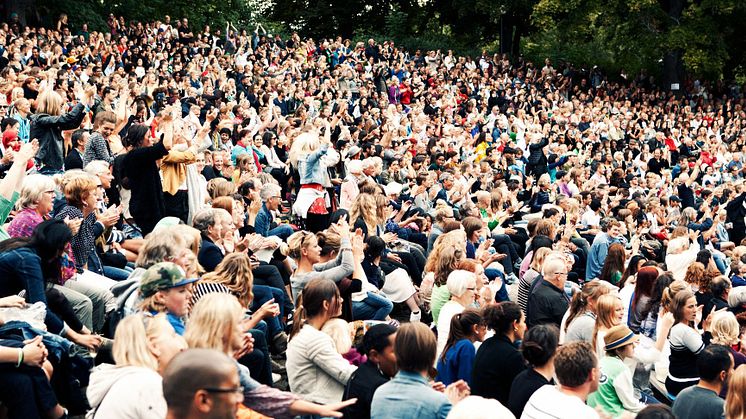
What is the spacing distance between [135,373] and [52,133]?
20.1 feet

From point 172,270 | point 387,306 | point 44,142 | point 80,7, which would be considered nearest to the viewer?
point 172,270

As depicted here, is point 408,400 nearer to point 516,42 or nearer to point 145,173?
point 145,173

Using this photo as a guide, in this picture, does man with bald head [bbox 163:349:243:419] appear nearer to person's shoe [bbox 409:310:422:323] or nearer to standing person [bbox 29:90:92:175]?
person's shoe [bbox 409:310:422:323]

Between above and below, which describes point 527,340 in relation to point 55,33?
below

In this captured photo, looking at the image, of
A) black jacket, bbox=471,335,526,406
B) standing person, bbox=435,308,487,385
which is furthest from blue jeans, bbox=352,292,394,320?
black jacket, bbox=471,335,526,406

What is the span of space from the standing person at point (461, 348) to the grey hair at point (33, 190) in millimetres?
3064

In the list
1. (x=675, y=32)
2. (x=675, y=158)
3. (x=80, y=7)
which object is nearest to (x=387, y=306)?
(x=675, y=158)

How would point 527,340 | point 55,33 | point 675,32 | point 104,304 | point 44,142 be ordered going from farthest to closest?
point 675,32
point 55,33
point 44,142
point 104,304
point 527,340

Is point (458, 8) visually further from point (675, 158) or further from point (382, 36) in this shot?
point (675, 158)

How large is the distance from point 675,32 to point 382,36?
1154 cm

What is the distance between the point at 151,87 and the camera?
16.8 m

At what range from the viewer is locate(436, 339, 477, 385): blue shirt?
5.93 m

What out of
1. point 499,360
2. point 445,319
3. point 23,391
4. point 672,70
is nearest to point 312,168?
point 445,319

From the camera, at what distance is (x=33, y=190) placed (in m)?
6.67
